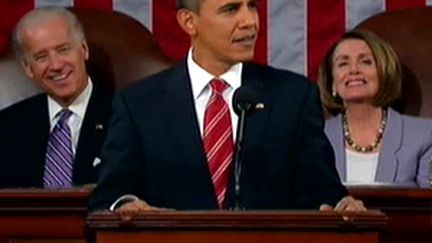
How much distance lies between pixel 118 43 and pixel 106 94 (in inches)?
A: 9.7

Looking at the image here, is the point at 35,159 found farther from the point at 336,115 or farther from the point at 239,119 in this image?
the point at 239,119

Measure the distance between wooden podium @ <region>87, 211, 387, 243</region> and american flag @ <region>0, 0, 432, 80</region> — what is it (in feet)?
7.45

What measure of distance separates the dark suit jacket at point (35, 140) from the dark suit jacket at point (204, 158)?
0.96 meters

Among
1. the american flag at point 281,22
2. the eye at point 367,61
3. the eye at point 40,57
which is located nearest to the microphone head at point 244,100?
the eye at point 367,61

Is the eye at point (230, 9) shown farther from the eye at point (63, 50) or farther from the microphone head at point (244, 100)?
the eye at point (63, 50)

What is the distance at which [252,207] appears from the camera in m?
3.73

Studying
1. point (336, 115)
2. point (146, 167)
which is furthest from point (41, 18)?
point (146, 167)

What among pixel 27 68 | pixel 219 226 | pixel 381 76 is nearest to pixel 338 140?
pixel 381 76

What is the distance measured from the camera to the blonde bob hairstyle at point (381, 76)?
4.91 metres

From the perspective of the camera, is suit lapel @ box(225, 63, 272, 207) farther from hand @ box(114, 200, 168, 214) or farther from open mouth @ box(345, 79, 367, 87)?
open mouth @ box(345, 79, 367, 87)

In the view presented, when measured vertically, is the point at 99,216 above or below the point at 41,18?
below

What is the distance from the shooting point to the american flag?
557 centimetres

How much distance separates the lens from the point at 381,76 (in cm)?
491

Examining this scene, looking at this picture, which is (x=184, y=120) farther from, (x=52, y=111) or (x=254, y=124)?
(x=52, y=111)
